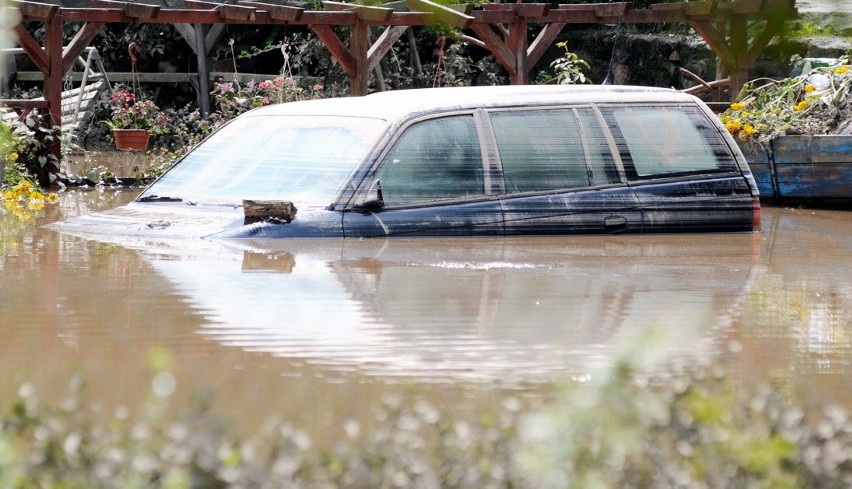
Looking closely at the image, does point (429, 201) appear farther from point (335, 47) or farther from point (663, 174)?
point (335, 47)

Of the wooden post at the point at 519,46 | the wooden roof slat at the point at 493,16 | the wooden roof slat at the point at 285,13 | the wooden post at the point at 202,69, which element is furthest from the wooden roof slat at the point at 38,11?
the wooden post at the point at 202,69

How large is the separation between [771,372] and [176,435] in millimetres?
2202

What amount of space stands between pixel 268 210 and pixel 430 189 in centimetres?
84

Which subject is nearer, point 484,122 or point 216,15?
point 484,122

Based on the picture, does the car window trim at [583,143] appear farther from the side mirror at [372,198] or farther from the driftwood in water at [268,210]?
the driftwood in water at [268,210]

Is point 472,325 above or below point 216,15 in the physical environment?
below

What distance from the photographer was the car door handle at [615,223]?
6898 millimetres

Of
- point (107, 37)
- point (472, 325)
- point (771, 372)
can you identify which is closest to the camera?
point (771, 372)

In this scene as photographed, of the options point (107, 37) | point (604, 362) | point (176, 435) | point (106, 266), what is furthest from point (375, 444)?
point (107, 37)

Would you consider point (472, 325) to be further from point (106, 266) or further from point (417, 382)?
point (106, 266)

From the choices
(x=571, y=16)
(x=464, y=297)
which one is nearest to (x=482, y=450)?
(x=464, y=297)

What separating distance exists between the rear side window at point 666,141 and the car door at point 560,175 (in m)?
0.12

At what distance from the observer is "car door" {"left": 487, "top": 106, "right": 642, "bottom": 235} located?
668 cm

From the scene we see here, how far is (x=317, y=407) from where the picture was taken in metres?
3.55
